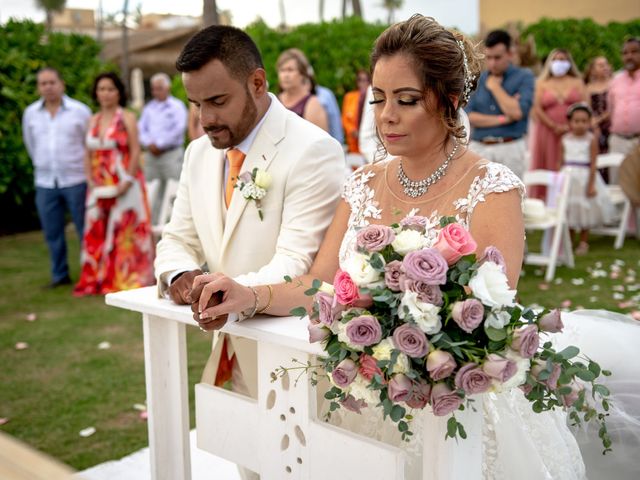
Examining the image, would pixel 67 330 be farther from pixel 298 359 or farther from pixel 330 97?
pixel 298 359

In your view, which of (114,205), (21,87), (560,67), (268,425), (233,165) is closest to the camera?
(268,425)

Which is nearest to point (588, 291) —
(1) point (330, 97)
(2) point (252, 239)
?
(1) point (330, 97)

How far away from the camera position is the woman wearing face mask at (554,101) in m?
9.31

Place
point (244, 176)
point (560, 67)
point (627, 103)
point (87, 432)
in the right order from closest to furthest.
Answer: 1. point (244, 176)
2. point (87, 432)
3. point (560, 67)
4. point (627, 103)

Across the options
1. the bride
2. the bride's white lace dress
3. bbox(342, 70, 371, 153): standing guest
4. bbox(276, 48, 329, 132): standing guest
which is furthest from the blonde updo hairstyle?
bbox(342, 70, 371, 153): standing guest

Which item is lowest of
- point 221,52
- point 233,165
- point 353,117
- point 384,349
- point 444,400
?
point 444,400

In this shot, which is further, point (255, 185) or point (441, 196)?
point (255, 185)

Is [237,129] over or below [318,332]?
over

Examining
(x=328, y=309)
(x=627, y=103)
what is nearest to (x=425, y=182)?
(x=328, y=309)

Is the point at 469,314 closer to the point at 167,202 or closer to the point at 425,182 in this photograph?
the point at 425,182

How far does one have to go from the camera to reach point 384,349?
1752mm

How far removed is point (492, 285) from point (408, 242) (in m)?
0.22

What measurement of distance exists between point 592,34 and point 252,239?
16.0 m

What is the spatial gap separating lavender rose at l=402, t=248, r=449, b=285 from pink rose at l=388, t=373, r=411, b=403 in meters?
0.22
